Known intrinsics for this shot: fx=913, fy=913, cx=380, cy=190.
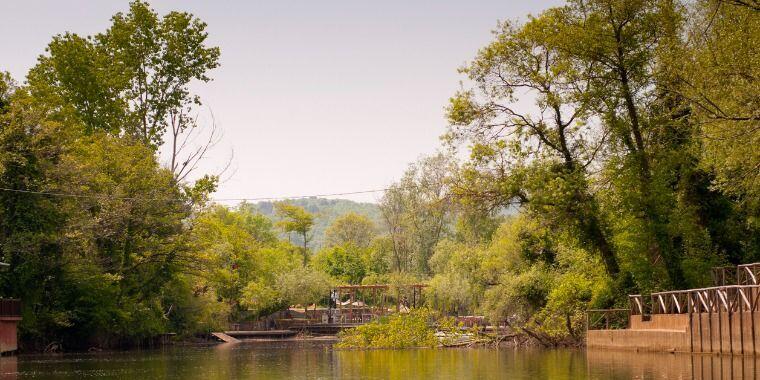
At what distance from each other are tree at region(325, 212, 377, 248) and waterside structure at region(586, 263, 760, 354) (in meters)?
103

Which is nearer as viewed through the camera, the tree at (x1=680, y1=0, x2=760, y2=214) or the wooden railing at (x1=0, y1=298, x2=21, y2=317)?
the tree at (x1=680, y1=0, x2=760, y2=214)

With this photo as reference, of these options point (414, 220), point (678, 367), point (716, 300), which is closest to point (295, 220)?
point (414, 220)

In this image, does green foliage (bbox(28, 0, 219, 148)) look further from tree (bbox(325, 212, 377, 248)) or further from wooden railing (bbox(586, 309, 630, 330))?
tree (bbox(325, 212, 377, 248))

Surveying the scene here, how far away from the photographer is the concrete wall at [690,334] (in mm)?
23500

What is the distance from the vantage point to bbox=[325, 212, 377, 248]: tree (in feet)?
460

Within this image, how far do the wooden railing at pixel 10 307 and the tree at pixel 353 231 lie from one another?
9908 cm

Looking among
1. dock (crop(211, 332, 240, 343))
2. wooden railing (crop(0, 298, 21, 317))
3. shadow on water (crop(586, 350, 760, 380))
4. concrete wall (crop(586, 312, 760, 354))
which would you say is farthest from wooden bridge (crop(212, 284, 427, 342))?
shadow on water (crop(586, 350, 760, 380))

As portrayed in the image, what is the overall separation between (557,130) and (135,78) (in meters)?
28.6

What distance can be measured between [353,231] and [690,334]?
378ft

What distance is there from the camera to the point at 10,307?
39.3m

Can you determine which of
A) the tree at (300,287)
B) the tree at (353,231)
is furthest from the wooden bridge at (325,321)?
the tree at (353,231)

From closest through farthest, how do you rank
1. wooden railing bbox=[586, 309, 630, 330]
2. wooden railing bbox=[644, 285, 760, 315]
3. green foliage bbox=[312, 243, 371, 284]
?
1. wooden railing bbox=[644, 285, 760, 315]
2. wooden railing bbox=[586, 309, 630, 330]
3. green foliage bbox=[312, 243, 371, 284]

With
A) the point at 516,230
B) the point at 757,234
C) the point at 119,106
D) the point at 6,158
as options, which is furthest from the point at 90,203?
the point at 757,234

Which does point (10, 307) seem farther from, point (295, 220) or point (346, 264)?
point (295, 220)
